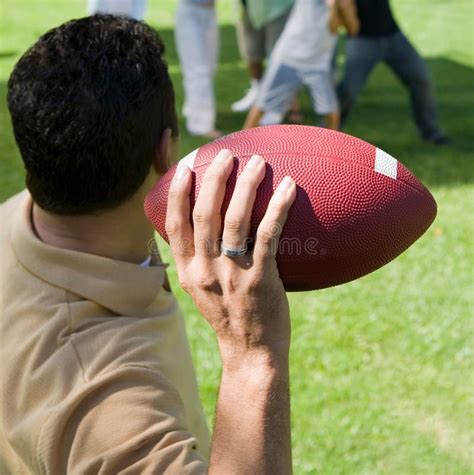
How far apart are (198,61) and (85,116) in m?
5.73

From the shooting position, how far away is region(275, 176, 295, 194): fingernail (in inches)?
61.4

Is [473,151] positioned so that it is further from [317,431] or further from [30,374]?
A: [30,374]

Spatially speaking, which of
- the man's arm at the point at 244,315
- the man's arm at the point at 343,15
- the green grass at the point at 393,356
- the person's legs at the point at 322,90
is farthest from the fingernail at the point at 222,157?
the person's legs at the point at 322,90

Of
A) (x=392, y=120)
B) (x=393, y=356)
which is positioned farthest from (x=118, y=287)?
(x=392, y=120)

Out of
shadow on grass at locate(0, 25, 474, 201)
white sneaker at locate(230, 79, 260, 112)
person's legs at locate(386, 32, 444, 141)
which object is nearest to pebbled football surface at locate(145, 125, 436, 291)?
shadow on grass at locate(0, 25, 474, 201)

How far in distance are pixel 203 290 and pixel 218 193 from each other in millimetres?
176

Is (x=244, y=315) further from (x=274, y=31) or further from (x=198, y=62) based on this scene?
(x=274, y=31)

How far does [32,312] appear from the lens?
178 centimetres

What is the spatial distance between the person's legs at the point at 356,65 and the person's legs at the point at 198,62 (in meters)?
1.15

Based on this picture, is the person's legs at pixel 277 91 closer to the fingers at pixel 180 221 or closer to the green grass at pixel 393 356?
the green grass at pixel 393 356

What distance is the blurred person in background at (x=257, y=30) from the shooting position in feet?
24.8

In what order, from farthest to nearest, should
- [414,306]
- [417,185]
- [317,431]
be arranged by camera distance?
[414,306], [317,431], [417,185]

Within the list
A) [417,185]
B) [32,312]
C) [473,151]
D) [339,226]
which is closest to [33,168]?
[32,312]

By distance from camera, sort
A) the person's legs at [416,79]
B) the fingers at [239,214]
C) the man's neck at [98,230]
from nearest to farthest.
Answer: the fingers at [239,214] < the man's neck at [98,230] < the person's legs at [416,79]
